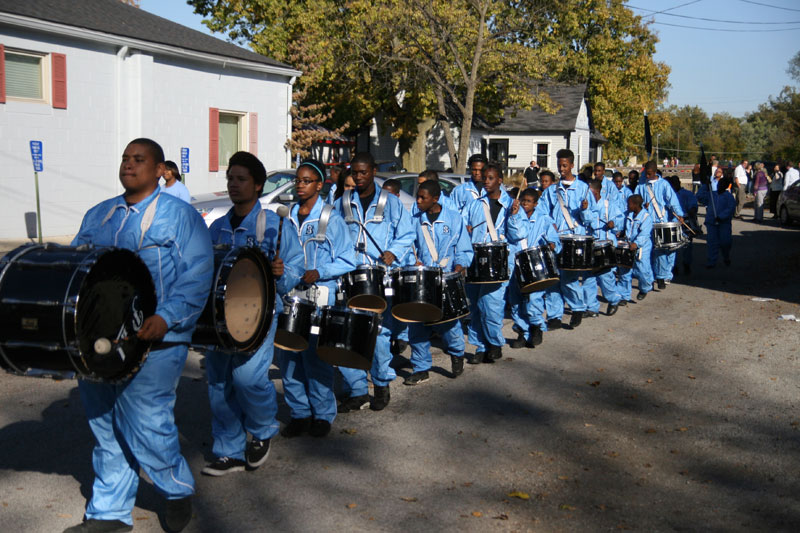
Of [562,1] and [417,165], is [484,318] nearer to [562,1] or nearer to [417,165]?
[562,1]

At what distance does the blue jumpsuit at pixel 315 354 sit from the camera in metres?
6.31

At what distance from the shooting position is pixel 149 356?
4.40 m

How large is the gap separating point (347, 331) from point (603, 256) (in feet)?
20.3

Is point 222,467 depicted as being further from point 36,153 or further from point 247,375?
point 36,153

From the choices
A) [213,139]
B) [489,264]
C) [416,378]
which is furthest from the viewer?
[213,139]

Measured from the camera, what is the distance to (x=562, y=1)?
30.1m

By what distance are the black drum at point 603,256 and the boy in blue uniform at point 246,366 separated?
248 inches

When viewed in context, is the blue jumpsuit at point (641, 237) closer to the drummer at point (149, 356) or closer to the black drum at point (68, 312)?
the drummer at point (149, 356)

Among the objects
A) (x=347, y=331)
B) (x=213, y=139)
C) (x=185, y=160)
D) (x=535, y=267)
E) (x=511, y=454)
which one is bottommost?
(x=511, y=454)

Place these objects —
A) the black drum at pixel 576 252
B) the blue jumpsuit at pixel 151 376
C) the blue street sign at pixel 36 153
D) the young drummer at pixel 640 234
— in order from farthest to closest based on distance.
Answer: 1. the blue street sign at pixel 36 153
2. the young drummer at pixel 640 234
3. the black drum at pixel 576 252
4. the blue jumpsuit at pixel 151 376

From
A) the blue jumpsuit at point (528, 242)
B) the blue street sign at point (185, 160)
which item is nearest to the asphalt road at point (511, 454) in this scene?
the blue jumpsuit at point (528, 242)

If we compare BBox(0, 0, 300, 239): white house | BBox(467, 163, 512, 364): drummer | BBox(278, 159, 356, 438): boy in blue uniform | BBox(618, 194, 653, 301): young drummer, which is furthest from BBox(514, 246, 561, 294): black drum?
BBox(0, 0, 300, 239): white house

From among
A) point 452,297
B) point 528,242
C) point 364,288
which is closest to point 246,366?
point 364,288

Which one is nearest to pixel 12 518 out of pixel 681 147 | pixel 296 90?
pixel 296 90
